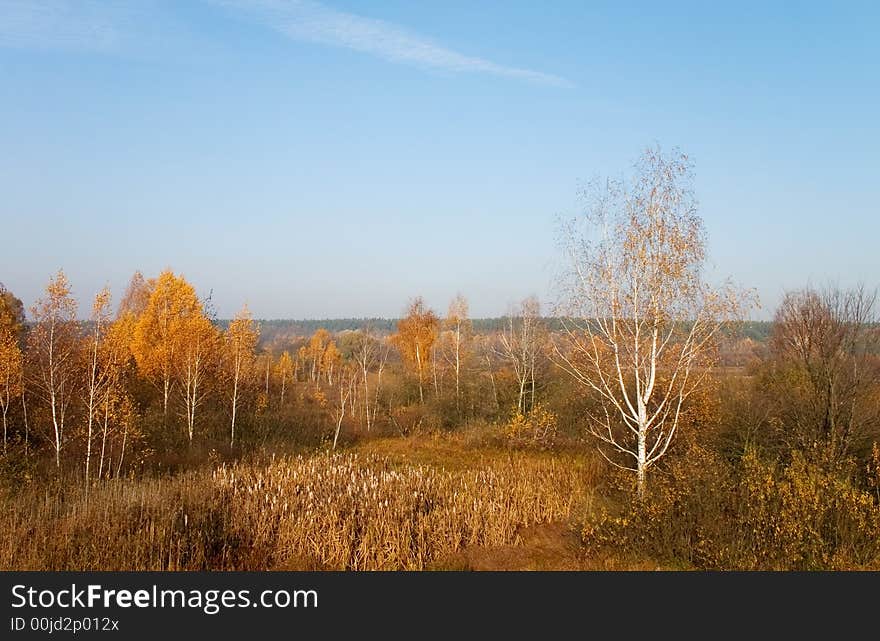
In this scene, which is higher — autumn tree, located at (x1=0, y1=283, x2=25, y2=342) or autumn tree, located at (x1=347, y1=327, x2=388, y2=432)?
autumn tree, located at (x1=0, y1=283, x2=25, y2=342)

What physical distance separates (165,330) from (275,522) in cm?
2186

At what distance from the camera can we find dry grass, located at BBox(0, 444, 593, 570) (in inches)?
339

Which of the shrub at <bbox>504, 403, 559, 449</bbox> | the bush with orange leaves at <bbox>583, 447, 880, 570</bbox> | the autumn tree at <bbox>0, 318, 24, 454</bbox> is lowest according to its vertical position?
the shrub at <bbox>504, 403, 559, 449</bbox>

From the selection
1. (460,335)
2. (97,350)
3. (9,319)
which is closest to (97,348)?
(97,350)

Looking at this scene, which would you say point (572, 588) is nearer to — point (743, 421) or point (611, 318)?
point (611, 318)

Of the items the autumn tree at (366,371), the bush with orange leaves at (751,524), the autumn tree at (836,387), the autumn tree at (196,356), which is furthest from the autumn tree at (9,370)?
the autumn tree at (836,387)

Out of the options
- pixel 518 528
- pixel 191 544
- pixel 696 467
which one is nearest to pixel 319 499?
pixel 191 544

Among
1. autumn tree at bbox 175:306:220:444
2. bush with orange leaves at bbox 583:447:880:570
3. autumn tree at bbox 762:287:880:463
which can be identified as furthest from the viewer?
autumn tree at bbox 175:306:220:444

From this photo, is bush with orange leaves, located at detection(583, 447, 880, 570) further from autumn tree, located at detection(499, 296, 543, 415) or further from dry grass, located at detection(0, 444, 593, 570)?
autumn tree, located at detection(499, 296, 543, 415)

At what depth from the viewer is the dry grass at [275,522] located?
8617 mm

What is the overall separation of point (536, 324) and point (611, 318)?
19.0 m

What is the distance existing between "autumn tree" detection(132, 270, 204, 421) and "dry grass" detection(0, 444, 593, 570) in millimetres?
13521

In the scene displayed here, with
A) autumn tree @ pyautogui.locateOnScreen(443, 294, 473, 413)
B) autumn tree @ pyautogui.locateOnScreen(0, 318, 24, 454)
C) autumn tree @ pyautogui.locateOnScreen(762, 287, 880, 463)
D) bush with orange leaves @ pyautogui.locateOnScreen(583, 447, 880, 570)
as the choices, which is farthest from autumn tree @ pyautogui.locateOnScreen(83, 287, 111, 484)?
autumn tree @ pyautogui.locateOnScreen(443, 294, 473, 413)

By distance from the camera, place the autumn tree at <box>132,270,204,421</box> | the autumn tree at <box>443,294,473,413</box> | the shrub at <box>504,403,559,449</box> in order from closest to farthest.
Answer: the shrub at <box>504,403,559,449</box>
the autumn tree at <box>132,270,204,421</box>
the autumn tree at <box>443,294,473,413</box>
